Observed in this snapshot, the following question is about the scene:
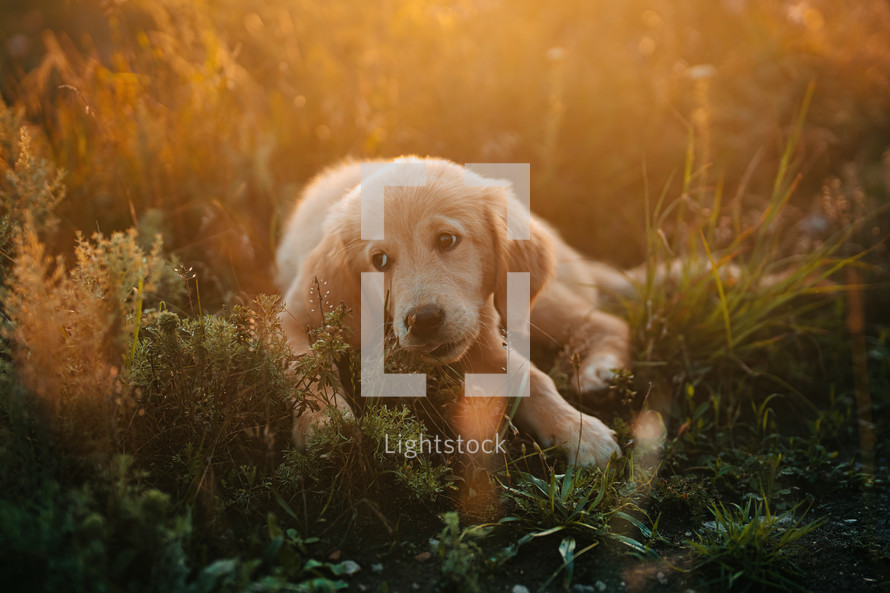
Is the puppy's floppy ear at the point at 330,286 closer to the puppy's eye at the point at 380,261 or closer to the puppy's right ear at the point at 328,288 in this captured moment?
the puppy's right ear at the point at 328,288

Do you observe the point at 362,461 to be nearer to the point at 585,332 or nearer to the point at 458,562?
the point at 458,562

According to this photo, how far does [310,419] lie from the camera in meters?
2.06

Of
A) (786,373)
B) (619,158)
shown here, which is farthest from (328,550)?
(619,158)

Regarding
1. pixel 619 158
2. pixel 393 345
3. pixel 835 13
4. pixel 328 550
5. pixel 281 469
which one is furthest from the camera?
pixel 835 13

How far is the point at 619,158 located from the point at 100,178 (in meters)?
3.62

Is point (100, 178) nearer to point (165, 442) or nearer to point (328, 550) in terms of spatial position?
point (165, 442)

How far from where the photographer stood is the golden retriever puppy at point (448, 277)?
7.27 feet

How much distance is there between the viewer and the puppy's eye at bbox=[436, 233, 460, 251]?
2.45 meters

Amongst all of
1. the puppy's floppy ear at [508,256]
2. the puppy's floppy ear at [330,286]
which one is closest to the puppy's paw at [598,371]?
the puppy's floppy ear at [508,256]

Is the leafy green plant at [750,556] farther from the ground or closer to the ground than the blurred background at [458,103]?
closer to the ground

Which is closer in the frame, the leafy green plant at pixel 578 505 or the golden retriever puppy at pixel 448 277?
the leafy green plant at pixel 578 505

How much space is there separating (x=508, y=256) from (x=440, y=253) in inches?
12.6

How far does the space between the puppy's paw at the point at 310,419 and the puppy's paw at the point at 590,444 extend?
0.84 meters

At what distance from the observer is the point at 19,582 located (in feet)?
4.00
